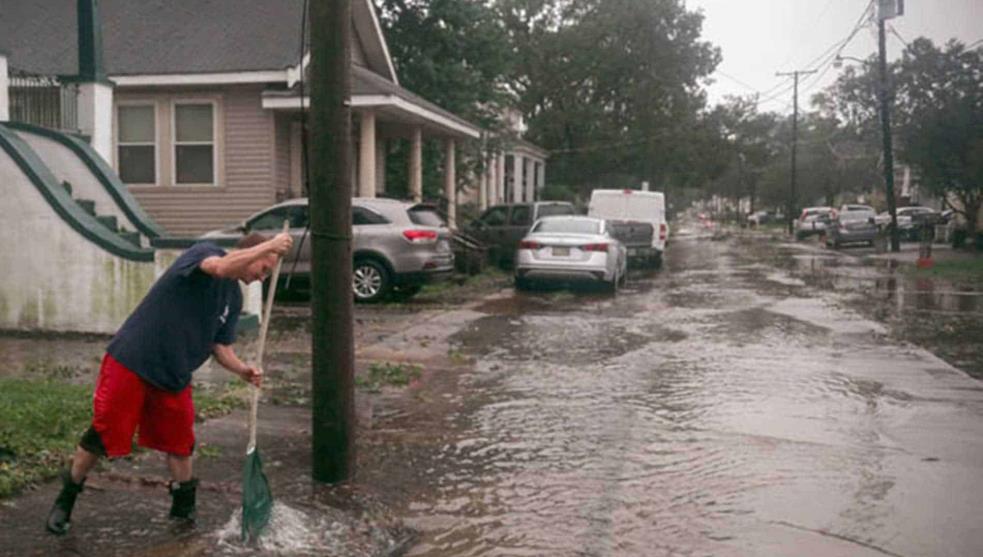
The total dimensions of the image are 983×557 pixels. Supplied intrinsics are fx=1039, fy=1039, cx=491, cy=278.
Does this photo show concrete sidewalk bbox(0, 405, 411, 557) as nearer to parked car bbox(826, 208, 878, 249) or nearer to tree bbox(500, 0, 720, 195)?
parked car bbox(826, 208, 878, 249)

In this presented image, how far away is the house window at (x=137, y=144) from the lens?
20672 mm

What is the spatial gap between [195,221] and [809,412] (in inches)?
594

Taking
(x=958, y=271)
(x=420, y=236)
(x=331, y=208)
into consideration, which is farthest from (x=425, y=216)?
(x=958, y=271)

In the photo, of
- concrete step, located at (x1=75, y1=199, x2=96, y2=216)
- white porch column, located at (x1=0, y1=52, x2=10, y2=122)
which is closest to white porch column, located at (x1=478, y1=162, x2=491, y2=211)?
concrete step, located at (x1=75, y1=199, x2=96, y2=216)

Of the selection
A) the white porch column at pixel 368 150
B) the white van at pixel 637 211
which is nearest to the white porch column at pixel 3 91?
the white porch column at pixel 368 150

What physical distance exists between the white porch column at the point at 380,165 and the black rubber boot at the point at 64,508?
20.7m

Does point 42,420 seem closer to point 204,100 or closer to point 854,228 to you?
point 204,100

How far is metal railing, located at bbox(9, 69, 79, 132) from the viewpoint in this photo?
557 inches

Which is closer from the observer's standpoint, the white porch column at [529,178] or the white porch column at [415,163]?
the white porch column at [415,163]

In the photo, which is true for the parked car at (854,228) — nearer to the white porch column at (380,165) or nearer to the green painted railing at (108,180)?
the white porch column at (380,165)

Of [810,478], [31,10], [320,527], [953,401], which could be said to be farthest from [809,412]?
[31,10]

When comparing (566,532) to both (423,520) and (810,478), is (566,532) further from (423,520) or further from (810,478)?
(810,478)

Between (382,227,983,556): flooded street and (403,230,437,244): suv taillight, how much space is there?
294 cm

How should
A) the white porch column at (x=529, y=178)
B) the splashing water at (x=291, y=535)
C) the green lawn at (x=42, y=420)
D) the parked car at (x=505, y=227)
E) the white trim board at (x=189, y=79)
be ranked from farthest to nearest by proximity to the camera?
the white porch column at (x=529, y=178)
the parked car at (x=505, y=227)
the white trim board at (x=189, y=79)
the green lawn at (x=42, y=420)
the splashing water at (x=291, y=535)
